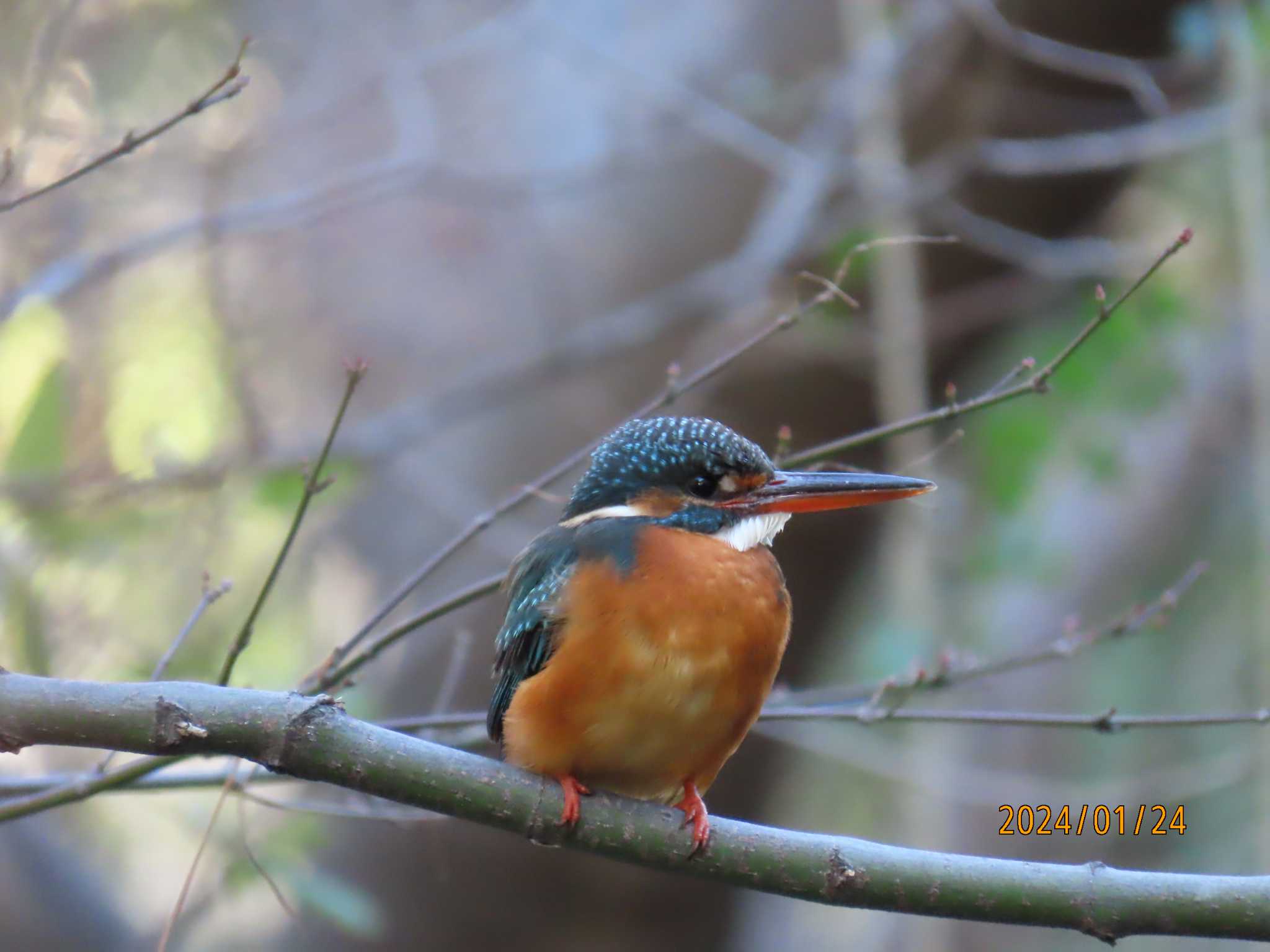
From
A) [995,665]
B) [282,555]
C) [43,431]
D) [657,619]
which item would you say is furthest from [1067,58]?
[282,555]

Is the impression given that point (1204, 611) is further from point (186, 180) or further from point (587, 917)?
point (186, 180)

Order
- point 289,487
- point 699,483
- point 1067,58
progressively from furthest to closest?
point 1067,58, point 289,487, point 699,483

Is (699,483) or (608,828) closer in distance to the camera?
(608,828)

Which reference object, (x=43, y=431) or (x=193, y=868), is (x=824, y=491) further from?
(x=43, y=431)

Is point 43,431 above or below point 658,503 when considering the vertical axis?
above

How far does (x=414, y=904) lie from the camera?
4.78 meters

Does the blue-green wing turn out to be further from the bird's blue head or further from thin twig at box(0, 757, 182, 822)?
thin twig at box(0, 757, 182, 822)

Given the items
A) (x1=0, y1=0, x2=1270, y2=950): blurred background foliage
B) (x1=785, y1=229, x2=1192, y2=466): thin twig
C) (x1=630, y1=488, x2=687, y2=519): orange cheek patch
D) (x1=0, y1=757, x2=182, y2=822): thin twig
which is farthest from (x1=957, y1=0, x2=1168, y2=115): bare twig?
(x1=0, y1=757, x2=182, y2=822): thin twig

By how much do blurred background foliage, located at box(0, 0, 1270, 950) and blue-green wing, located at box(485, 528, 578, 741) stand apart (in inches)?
55.3

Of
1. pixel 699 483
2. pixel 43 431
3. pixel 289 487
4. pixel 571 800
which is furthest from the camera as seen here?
pixel 289 487

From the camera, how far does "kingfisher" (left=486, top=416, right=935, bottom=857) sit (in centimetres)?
210

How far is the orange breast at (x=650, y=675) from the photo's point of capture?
2.09m

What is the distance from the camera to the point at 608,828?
1.99m
